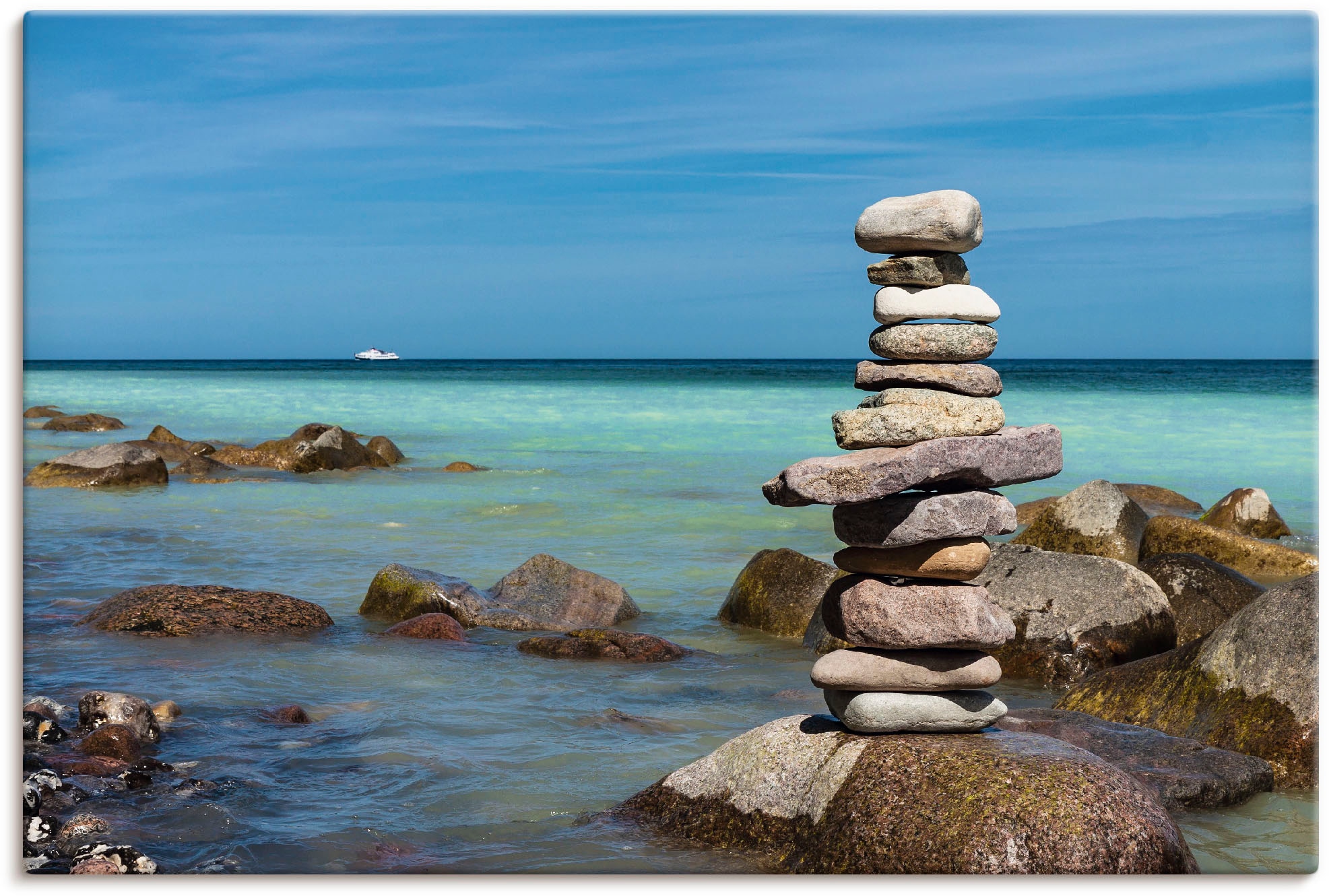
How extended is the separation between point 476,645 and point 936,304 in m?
7.49

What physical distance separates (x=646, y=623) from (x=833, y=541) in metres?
6.39

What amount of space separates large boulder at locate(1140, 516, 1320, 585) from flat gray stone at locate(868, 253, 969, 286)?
10.5 metres

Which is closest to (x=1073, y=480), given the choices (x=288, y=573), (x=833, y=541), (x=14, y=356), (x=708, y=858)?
(x=833, y=541)

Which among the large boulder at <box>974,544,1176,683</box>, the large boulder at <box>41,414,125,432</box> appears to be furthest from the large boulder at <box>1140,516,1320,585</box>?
the large boulder at <box>41,414,125,432</box>

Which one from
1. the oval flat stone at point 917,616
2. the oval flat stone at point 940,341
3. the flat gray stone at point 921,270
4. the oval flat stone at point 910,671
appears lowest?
the oval flat stone at point 910,671

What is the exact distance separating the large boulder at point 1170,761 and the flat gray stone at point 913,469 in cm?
220

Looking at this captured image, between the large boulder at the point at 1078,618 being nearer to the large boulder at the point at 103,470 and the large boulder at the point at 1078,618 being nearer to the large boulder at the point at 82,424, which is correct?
the large boulder at the point at 103,470

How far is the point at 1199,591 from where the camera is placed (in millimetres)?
12820

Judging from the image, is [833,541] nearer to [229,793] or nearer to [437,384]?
[229,793]

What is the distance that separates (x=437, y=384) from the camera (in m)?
86.2

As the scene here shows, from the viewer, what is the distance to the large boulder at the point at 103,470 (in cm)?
2534

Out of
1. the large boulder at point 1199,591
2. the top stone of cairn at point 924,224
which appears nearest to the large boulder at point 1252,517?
the large boulder at point 1199,591

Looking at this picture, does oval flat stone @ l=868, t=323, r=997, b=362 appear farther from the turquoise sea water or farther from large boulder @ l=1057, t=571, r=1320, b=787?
large boulder @ l=1057, t=571, r=1320, b=787

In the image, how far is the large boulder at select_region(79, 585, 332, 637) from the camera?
13.0 meters
